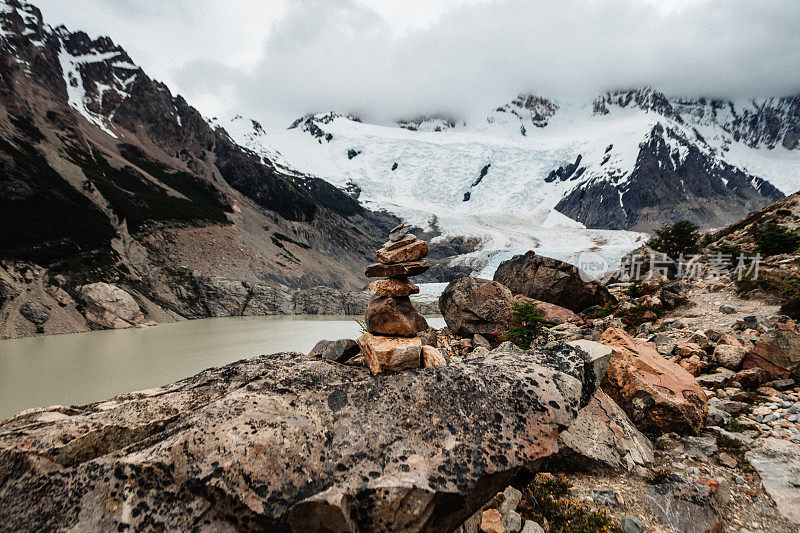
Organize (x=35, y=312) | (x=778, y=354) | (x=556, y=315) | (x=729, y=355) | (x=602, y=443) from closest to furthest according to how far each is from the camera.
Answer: (x=602, y=443)
(x=778, y=354)
(x=729, y=355)
(x=556, y=315)
(x=35, y=312)

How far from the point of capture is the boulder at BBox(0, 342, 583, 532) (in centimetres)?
245

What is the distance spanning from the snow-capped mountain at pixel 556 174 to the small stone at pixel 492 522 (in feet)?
241

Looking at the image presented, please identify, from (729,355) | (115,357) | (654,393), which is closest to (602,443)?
(654,393)

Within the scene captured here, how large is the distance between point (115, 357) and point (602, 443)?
19521mm

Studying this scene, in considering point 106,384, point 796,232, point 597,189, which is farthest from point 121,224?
point 597,189

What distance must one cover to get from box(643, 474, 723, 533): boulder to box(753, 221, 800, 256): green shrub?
13.6 m

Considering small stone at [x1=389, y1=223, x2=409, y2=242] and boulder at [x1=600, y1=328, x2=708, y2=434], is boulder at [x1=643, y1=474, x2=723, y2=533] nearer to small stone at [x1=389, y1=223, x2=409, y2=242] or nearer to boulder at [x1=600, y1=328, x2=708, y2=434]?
boulder at [x1=600, y1=328, x2=708, y2=434]

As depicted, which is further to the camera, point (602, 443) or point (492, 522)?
point (602, 443)

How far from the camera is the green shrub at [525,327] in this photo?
1073 centimetres

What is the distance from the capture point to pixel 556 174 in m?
145

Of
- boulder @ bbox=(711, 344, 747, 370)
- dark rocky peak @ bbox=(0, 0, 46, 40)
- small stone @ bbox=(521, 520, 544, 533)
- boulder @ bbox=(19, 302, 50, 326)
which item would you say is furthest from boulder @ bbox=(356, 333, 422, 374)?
dark rocky peak @ bbox=(0, 0, 46, 40)

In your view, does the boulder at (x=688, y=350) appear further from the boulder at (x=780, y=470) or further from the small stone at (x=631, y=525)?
the small stone at (x=631, y=525)

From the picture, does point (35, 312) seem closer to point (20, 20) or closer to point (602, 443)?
point (602, 443)

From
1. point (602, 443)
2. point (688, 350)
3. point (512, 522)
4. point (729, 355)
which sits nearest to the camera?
point (512, 522)
